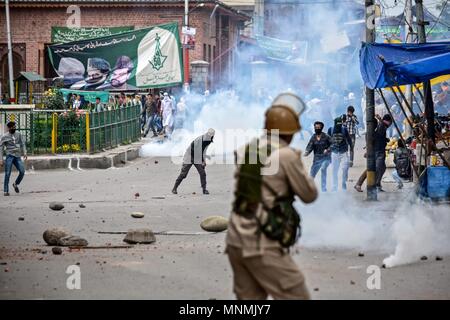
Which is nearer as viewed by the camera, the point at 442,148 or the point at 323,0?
the point at 442,148

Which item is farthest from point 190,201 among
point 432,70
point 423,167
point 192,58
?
point 192,58

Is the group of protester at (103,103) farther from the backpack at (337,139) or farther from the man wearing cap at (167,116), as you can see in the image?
the backpack at (337,139)

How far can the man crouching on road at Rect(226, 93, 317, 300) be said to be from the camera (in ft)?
19.0

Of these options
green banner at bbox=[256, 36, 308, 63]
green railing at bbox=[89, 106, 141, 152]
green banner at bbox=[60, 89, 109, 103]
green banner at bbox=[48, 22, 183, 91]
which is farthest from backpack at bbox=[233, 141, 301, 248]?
green banner at bbox=[256, 36, 308, 63]

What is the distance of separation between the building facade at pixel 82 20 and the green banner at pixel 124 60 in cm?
864

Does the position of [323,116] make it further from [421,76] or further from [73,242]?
[73,242]

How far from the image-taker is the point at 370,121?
647 inches

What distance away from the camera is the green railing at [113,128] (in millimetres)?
25219

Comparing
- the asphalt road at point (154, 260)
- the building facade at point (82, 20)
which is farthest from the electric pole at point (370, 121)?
the building facade at point (82, 20)

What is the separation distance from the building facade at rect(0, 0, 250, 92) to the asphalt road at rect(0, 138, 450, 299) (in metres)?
29.1

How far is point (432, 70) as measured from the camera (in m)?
12.8

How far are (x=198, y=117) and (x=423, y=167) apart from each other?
19.3 meters

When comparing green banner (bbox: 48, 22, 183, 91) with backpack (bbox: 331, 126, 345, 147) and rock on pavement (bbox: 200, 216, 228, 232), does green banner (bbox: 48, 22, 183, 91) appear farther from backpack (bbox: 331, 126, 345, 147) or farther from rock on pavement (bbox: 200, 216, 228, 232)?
rock on pavement (bbox: 200, 216, 228, 232)
